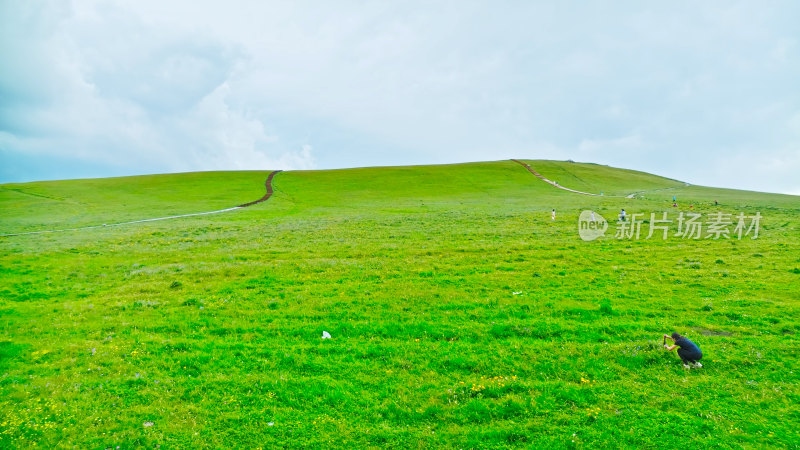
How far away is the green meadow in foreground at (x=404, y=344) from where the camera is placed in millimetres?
8633

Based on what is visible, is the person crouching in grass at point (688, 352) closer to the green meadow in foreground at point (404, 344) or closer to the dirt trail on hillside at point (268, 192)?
the green meadow in foreground at point (404, 344)

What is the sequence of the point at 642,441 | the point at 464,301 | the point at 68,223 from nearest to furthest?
1. the point at 642,441
2. the point at 464,301
3. the point at 68,223

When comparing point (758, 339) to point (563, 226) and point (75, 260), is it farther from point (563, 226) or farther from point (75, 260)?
point (75, 260)

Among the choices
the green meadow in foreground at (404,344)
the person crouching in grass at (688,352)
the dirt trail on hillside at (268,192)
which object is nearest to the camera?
the green meadow in foreground at (404,344)

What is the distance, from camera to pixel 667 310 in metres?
15.2

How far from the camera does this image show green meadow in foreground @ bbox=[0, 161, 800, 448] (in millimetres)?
8633

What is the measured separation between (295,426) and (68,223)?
5851 centimetres

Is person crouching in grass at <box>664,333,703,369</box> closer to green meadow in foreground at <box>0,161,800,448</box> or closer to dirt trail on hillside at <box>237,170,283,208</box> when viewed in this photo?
green meadow in foreground at <box>0,161,800,448</box>

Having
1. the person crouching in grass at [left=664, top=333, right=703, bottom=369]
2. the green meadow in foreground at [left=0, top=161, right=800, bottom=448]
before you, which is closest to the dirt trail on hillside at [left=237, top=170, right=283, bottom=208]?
the green meadow in foreground at [left=0, top=161, right=800, bottom=448]

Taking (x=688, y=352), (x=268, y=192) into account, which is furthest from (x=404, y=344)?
(x=268, y=192)

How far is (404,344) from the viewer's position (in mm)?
12391

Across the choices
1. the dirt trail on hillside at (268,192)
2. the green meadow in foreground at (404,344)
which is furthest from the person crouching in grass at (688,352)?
the dirt trail on hillside at (268,192)

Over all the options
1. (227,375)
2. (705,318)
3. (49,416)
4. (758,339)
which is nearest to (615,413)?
(758,339)

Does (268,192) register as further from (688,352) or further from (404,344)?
(688,352)
